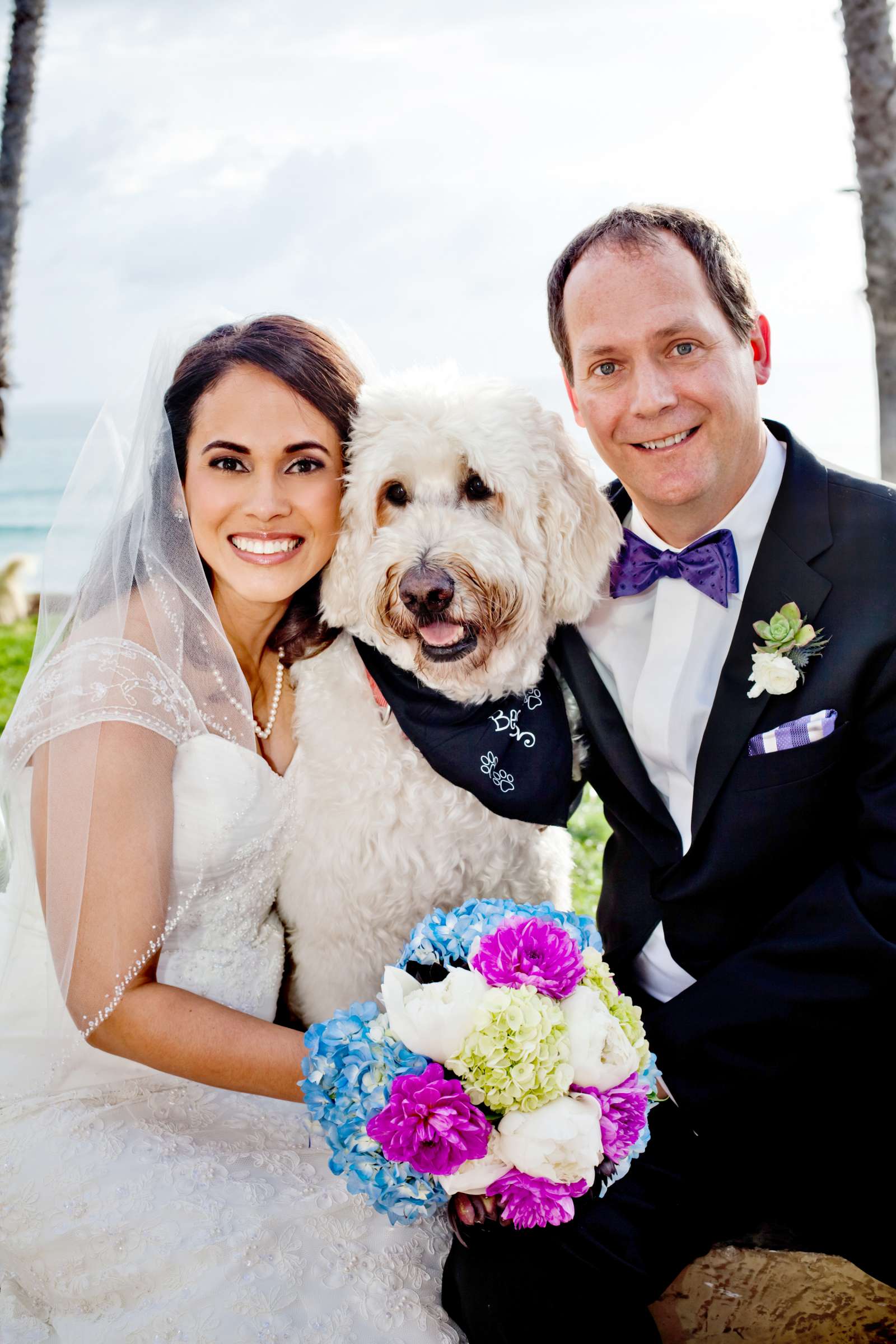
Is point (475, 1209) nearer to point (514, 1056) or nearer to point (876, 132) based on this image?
point (514, 1056)

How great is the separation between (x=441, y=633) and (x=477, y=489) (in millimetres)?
426

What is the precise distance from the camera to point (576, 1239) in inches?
83.0

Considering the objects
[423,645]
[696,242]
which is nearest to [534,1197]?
[423,645]

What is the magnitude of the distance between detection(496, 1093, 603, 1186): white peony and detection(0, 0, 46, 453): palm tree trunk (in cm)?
803

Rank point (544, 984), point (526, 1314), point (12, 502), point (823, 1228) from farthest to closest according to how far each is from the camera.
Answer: point (12, 502) < point (823, 1228) < point (526, 1314) < point (544, 984)

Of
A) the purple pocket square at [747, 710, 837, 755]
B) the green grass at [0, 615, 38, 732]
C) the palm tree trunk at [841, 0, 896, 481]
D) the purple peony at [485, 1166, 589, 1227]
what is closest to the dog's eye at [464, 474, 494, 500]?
the purple pocket square at [747, 710, 837, 755]

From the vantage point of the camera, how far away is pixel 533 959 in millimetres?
1863

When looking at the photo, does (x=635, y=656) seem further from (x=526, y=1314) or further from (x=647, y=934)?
(x=526, y=1314)

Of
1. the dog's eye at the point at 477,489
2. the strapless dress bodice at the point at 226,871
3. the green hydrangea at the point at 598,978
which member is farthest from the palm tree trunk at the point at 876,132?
the green hydrangea at the point at 598,978

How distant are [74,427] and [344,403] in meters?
43.0

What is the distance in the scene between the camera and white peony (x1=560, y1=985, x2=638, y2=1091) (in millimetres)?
1776

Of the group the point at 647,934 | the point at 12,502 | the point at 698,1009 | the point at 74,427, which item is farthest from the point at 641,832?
the point at 74,427

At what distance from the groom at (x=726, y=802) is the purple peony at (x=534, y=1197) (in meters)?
0.24

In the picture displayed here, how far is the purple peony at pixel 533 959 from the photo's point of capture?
1.81 meters
